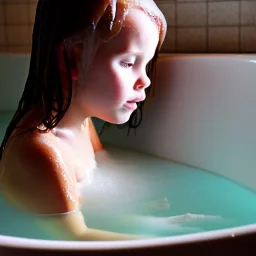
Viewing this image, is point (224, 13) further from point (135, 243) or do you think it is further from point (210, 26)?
point (135, 243)

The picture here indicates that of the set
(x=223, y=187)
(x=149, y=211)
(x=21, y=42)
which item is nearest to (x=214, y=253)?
(x=149, y=211)

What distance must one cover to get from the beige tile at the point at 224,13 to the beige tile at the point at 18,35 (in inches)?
33.0

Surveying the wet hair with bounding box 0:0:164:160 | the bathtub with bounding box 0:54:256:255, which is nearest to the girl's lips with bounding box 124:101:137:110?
the wet hair with bounding box 0:0:164:160

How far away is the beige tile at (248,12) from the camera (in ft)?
5.70

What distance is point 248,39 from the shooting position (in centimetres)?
176

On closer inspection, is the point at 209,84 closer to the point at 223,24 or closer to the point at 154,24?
the point at 154,24

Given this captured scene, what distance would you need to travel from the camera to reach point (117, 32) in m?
0.92

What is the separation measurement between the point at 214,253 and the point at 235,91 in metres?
0.88

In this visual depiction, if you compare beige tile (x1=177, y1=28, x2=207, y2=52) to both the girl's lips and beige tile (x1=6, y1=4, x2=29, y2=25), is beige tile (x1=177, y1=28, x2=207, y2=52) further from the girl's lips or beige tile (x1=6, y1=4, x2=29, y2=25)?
the girl's lips

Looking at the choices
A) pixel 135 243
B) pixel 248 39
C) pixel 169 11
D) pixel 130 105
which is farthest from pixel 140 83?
pixel 169 11

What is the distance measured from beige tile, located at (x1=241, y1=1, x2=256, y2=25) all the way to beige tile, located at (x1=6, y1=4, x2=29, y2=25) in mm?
950

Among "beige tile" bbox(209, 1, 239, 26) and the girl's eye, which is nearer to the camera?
the girl's eye

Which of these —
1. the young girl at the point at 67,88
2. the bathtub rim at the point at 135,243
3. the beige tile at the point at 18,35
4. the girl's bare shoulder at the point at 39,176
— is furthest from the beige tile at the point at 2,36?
the bathtub rim at the point at 135,243

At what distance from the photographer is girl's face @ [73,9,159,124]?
3.05 feet
